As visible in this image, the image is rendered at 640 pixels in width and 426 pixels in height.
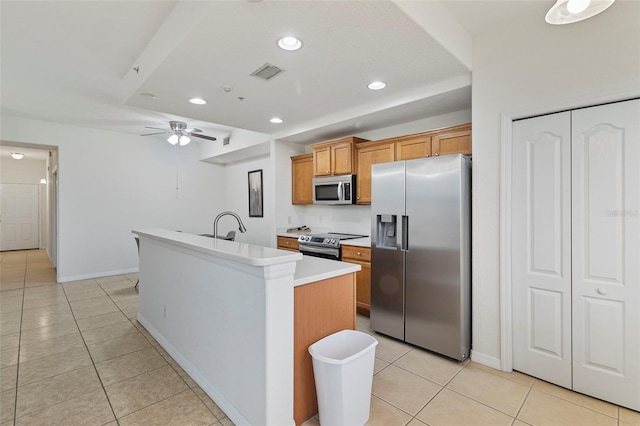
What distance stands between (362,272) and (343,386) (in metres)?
2.02

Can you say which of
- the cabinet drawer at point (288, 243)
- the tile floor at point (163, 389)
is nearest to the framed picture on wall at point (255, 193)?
the cabinet drawer at point (288, 243)

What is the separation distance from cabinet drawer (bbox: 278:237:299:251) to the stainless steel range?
226mm

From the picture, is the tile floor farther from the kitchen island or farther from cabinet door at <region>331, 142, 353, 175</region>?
cabinet door at <region>331, 142, 353, 175</region>

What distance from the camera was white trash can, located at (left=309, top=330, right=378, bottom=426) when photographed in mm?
1672

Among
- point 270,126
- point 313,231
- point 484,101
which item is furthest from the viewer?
point 313,231

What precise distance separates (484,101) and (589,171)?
94 centimetres

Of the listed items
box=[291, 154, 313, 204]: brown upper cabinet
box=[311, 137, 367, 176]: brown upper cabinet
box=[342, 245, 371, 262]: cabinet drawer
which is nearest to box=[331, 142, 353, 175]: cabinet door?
box=[311, 137, 367, 176]: brown upper cabinet

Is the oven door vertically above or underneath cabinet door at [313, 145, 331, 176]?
underneath

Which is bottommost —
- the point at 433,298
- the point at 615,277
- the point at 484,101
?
the point at 433,298

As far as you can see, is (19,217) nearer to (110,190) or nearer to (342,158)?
(110,190)

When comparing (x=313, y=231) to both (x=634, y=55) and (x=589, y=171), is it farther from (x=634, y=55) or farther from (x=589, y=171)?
(x=634, y=55)

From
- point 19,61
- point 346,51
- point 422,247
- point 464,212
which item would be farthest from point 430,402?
point 19,61

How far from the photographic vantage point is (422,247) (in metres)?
2.82

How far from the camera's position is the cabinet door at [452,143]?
3.04 meters
